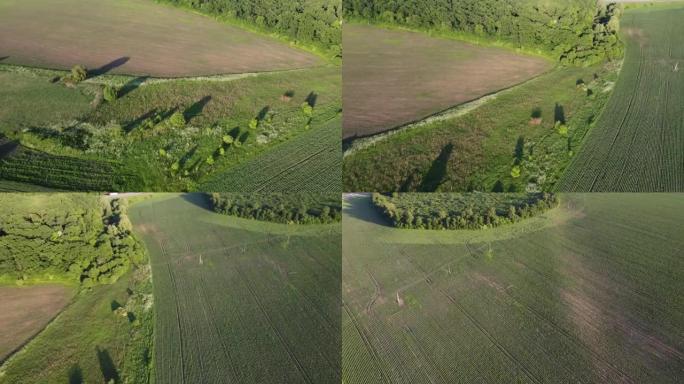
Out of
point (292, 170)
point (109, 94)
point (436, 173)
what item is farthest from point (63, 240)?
point (436, 173)

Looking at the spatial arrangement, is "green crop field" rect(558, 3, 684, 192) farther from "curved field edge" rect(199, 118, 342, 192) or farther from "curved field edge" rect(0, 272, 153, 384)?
"curved field edge" rect(0, 272, 153, 384)

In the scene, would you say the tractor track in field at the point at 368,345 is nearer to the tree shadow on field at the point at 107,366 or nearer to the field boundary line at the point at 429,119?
the field boundary line at the point at 429,119

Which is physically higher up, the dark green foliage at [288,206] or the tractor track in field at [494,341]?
the dark green foliage at [288,206]

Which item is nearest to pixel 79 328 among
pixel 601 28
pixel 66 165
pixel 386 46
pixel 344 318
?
pixel 66 165

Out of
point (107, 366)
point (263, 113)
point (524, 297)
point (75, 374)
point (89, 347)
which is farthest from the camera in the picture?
point (263, 113)

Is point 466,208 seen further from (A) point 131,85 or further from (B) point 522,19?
(A) point 131,85

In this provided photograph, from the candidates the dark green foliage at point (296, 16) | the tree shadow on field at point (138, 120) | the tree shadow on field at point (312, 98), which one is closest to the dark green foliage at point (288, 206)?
the tree shadow on field at point (138, 120)
